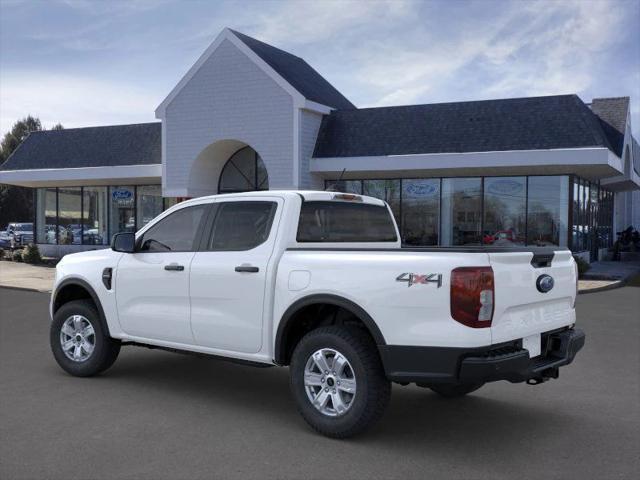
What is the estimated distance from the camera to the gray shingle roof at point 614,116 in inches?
939

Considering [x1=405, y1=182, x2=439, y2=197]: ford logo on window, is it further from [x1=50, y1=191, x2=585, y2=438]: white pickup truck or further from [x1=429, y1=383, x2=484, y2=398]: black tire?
[x1=429, y1=383, x2=484, y2=398]: black tire

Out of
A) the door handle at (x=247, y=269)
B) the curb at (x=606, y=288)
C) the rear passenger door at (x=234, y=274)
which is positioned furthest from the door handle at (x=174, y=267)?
the curb at (x=606, y=288)

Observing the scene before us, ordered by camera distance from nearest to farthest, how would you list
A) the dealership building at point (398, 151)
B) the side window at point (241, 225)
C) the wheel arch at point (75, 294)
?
the side window at point (241, 225) → the wheel arch at point (75, 294) → the dealership building at point (398, 151)

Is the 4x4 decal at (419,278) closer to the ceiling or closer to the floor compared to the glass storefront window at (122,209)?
closer to the floor

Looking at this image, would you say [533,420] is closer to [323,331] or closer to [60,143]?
[323,331]

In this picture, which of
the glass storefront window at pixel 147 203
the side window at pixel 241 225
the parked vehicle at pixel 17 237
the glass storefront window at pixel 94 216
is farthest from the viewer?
the parked vehicle at pixel 17 237

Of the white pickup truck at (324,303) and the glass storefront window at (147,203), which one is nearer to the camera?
the white pickup truck at (324,303)

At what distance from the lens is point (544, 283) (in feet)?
17.0

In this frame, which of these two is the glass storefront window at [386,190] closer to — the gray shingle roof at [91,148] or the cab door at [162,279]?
the gray shingle roof at [91,148]

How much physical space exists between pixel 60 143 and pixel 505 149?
1889 centimetres

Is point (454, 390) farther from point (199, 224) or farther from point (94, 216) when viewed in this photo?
point (94, 216)

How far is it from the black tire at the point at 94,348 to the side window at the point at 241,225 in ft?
5.82

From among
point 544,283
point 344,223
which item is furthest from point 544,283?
point 344,223

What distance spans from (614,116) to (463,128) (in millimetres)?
8600
